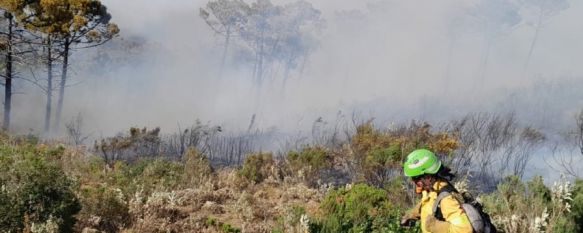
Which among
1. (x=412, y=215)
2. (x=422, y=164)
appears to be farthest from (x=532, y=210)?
(x=422, y=164)

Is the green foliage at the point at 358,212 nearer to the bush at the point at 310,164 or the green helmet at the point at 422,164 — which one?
the green helmet at the point at 422,164

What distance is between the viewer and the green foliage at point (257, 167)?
12938 millimetres

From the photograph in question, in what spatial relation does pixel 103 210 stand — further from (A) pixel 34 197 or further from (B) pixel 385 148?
(B) pixel 385 148

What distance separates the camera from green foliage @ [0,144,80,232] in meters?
6.11

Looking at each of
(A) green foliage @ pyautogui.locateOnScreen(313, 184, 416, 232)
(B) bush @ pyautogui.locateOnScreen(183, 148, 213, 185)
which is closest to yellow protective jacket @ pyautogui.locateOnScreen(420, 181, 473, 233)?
(A) green foliage @ pyautogui.locateOnScreen(313, 184, 416, 232)

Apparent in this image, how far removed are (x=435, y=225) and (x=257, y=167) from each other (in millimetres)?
9830

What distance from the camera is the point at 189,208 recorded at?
9.33 meters

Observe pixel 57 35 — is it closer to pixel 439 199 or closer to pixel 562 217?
pixel 562 217

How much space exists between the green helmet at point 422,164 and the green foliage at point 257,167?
8.50 m

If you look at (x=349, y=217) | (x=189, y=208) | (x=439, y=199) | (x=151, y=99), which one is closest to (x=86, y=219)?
(x=189, y=208)

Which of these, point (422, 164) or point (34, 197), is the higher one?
point (422, 164)

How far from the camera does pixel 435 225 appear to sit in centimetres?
407

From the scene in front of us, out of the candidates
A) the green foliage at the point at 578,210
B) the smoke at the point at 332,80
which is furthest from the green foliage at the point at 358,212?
the smoke at the point at 332,80

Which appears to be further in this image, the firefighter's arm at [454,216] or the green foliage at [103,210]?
the green foliage at [103,210]
